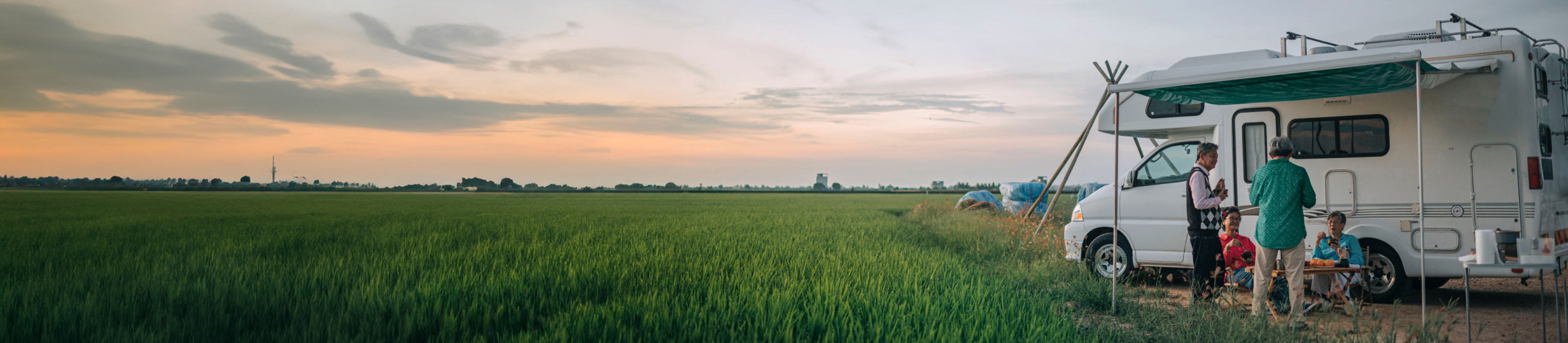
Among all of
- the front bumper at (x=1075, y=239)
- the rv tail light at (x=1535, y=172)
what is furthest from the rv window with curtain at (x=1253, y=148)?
the rv tail light at (x=1535, y=172)

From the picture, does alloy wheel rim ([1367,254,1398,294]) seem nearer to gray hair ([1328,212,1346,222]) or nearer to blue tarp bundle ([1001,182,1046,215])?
gray hair ([1328,212,1346,222])

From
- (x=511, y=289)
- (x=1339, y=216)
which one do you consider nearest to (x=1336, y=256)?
(x=1339, y=216)

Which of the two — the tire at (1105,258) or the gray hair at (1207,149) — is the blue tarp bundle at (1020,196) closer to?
the tire at (1105,258)

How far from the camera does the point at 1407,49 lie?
21.9ft

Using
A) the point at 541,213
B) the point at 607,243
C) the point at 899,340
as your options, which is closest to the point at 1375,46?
the point at 899,340

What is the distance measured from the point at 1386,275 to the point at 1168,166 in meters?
2.10

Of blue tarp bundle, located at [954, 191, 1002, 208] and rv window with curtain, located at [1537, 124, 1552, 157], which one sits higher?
rv window with curtain, located at [1537, 124, 1552, 157]

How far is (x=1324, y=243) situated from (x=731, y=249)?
6565mm

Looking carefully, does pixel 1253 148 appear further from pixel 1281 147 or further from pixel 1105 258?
pixel 1281 147

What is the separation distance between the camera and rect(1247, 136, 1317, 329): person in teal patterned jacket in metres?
5.47

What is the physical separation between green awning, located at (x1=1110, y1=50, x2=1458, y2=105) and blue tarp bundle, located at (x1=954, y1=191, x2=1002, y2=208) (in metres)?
17.5

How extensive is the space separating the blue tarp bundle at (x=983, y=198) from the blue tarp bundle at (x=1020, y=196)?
27cm

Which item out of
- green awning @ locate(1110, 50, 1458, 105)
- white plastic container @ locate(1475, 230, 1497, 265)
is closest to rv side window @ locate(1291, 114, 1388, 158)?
green awning @ locate(1110, 50, 1458, 105)

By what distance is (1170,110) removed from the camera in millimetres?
7902
